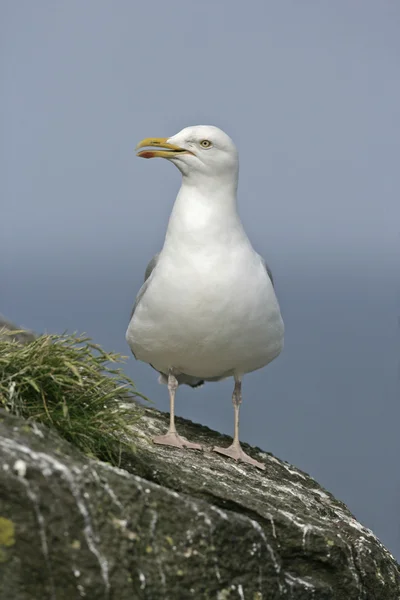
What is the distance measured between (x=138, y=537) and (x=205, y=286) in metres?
3.14

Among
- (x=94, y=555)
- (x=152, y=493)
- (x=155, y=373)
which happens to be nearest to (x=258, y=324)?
(x=155, y=373)

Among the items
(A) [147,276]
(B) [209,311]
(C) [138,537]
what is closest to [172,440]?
(B) [209,311]

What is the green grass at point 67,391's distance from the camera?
6.18 meters

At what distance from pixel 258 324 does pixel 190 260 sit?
2.62 ft

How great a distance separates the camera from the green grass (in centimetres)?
618

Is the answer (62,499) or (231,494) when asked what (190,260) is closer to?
(231,494)

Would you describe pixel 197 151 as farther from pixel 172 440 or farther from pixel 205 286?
pixel 172 440

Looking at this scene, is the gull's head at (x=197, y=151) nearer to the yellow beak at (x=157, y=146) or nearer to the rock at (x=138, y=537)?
the yellow beak at (x=157, y=146)

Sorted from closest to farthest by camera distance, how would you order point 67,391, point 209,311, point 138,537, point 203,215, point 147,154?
point 138,537 → point 67,391 → point 209,311 → point 203,215 → point 147,154

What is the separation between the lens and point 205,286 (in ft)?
26.5

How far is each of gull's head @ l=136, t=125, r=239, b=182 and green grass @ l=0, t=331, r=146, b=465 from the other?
91.7 inches

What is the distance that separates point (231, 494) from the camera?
6707 millimetres

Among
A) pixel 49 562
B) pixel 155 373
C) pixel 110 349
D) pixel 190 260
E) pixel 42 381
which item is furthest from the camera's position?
pixel 155 373

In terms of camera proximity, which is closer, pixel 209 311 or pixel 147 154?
pixel 209 311
